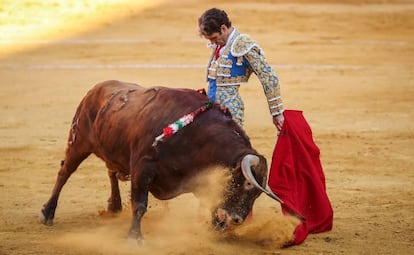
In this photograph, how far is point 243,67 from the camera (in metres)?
6.13

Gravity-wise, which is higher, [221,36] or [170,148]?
[221,36]

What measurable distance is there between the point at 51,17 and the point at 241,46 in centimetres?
1139

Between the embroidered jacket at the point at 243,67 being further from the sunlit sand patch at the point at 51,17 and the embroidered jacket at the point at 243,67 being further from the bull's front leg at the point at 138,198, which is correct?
the sunlit sand patch at the point at 51,17

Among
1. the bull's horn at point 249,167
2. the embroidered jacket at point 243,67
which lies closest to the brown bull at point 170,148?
the bull's horn at point 249,167

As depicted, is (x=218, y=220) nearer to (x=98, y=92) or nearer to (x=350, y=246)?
(x=350, y=246)

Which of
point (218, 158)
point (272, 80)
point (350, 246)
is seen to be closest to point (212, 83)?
point (272, 80)

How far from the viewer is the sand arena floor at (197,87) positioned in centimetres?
617

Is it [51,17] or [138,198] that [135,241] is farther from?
[51,17]

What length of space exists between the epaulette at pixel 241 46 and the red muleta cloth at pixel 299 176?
506 mm

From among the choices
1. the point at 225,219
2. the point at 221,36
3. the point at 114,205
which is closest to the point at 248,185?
the point at 225,219

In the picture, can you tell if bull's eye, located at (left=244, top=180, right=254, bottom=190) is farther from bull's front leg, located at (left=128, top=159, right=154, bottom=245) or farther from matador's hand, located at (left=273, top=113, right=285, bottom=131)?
matador's hand, located at (left=273, top=113, right=285, bottom=131)

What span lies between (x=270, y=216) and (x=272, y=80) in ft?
2.65

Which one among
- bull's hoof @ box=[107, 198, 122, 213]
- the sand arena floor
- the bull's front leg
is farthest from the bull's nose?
bull's hoof @ box=[107, 198, 122, 213]

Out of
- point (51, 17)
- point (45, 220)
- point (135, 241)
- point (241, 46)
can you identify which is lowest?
point (51, 17)
